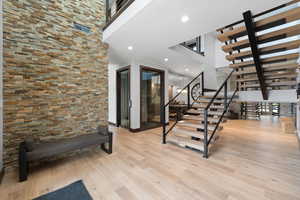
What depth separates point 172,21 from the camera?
2.17 m

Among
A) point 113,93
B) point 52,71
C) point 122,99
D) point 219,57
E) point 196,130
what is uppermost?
point 219,57

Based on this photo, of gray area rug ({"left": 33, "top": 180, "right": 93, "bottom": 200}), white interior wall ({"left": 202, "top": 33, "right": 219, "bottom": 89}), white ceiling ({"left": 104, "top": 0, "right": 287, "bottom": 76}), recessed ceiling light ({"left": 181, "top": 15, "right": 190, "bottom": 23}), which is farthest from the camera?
white interior wall ({"left": 202, "top": 33, "right": 219, "bottom": 89})

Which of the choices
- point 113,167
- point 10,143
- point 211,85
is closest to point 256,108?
point 211,85

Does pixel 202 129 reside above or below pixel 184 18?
below

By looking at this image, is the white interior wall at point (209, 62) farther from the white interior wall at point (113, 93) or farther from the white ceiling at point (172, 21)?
the white interior wall at point (113, 93)

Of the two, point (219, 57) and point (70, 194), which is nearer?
point (70, 194)

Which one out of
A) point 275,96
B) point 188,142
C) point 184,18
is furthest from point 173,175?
point 275,96

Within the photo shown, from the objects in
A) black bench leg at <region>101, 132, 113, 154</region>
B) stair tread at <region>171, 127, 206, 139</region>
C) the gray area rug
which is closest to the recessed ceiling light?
stair tread at <region>171, 127, 206, 139</region>

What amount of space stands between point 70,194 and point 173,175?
1.51m

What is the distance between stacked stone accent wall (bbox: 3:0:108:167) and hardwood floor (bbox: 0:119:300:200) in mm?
751

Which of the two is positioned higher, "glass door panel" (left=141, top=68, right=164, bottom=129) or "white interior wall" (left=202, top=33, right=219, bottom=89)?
"white interior wall" (left=202, top=33, right=219, bottom=89)

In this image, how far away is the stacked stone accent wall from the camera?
2109 mm

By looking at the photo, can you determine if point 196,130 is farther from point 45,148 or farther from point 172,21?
point 45,148

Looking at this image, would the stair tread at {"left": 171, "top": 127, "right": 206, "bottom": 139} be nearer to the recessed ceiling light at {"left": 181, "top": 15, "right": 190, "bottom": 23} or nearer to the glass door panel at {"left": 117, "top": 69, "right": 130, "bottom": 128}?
the glass door panel at {"left": 117, "top": 69, "right": 130, "bottom": 128}
